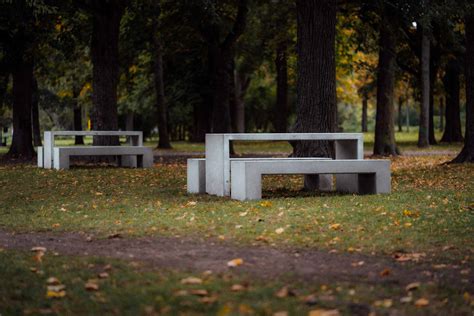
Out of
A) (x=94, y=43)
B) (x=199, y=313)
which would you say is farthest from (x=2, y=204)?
(x=94, y=43)

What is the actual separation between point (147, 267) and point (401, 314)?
7.53 ft

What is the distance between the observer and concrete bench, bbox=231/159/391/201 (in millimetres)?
11820

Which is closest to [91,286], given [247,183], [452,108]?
[247,183]

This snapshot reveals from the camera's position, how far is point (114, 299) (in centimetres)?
568

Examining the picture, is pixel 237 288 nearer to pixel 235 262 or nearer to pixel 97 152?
pixel 235 262

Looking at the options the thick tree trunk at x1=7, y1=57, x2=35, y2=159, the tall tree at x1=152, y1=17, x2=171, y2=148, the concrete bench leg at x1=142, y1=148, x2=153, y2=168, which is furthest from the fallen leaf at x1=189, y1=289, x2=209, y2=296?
the tall tree at x1=152, y1=17, x2=171, y2=148

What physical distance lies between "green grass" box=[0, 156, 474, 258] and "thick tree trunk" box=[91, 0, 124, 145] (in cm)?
781

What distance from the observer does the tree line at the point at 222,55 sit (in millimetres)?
15445

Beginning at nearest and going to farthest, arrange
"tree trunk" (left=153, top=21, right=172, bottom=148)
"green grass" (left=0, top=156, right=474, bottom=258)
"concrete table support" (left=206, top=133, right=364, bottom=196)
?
"green grass" (left=0, top=156, right=474, bottom=258), "concrete table support" (left=206, top=133, right=364, bottom=196), "tree trunk" (left=153, top=21, right=172, bottom=148)

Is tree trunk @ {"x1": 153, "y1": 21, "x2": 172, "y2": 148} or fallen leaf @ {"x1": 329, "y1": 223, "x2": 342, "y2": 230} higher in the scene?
tree trunk @ {"x1": 153, "y1": 21, "x2": 172, "y2": 148}

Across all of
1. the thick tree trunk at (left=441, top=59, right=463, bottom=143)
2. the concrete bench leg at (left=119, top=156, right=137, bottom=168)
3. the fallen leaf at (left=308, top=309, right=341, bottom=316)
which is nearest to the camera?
the fallen leaf at (left=308, top=309, right=341, bottom=316)

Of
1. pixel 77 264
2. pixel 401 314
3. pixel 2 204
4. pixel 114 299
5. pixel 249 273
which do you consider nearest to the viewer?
pixel 401 314

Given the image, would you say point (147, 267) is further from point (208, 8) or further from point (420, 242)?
point (208, 8)

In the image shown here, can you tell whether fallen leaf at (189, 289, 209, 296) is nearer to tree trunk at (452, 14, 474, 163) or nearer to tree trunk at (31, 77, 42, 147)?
tree trunk at (452, 14, 474, 163)
